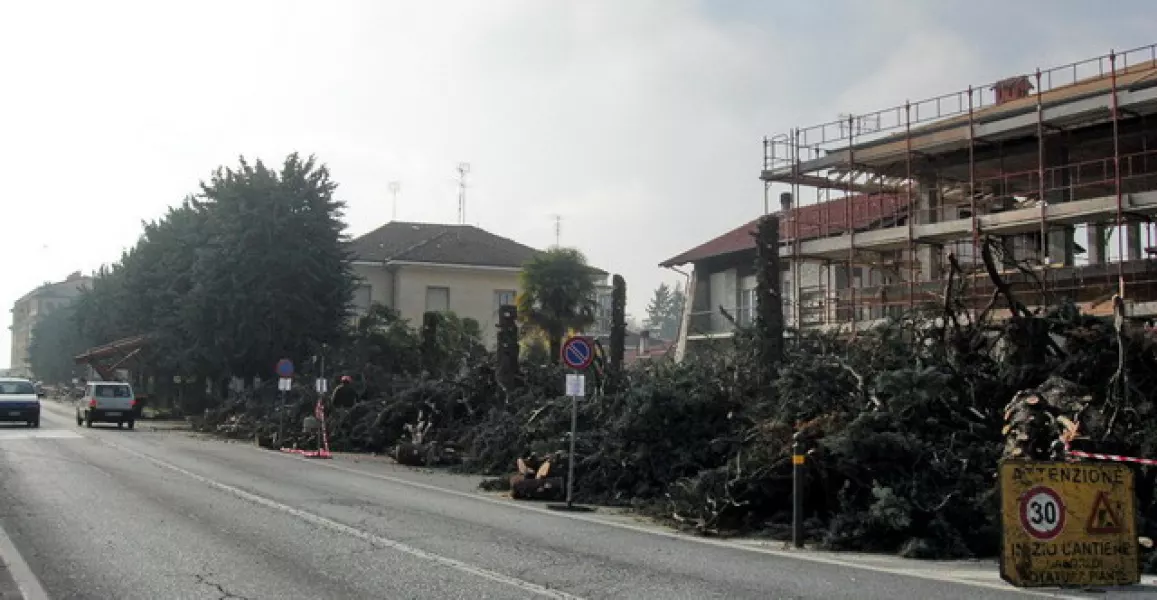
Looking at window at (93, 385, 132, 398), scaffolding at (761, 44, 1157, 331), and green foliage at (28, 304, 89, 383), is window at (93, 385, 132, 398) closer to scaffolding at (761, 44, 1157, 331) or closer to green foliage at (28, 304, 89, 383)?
scaffolding at (761, 44, 1157, 331)

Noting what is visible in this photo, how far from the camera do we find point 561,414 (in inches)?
829

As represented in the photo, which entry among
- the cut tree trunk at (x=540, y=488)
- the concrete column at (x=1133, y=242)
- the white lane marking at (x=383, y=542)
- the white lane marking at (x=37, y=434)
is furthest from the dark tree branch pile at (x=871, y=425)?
the white lane marking at (x=37, y=434)

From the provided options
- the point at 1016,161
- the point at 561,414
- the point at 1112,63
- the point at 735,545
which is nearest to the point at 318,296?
the point at 561,414

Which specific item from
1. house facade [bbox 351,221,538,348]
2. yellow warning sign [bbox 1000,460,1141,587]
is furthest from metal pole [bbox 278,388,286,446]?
house facade [bbox 351,221,538,348]

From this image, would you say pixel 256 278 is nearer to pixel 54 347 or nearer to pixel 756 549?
pixel 756 549

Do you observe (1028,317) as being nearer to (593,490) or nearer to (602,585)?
(593,490)

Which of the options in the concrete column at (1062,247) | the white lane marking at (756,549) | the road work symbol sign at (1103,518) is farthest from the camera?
the concrete column at (1062,247)

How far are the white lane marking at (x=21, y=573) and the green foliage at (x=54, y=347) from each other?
8978 cm

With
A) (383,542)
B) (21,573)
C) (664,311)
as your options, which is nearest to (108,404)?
(383,542)

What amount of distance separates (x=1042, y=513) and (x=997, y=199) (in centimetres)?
2165

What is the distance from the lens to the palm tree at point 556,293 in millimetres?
39312

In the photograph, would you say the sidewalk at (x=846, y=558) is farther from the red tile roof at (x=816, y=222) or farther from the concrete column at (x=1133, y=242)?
the concrete column at (x=1133, y=242)

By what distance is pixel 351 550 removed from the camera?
1089cm

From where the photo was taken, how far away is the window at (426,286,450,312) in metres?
59.6
